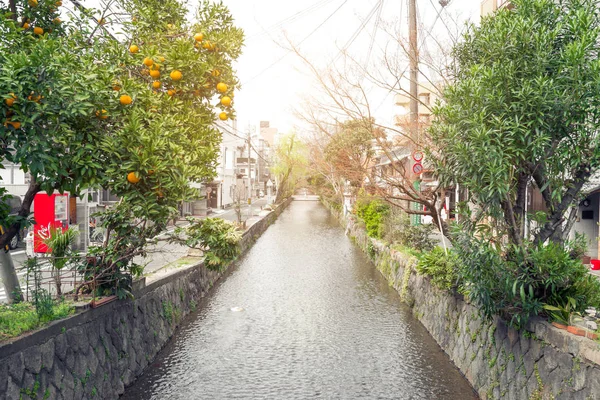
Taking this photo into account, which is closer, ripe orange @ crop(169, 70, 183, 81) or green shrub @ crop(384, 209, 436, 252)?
ripe orange @ crop(169, 70, 183, 81)

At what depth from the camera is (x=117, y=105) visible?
7.09 meters

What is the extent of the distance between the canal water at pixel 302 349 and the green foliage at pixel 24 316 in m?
2.49

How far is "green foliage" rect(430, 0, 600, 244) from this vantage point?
664cm

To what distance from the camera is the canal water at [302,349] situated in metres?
9.50

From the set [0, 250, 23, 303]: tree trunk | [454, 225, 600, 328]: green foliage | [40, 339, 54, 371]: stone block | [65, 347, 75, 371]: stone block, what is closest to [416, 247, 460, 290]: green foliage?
[454, 225, 600, 328]: green foliage

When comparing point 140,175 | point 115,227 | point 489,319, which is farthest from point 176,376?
point 489,319

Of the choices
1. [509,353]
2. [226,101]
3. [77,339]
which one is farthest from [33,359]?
[509,353]

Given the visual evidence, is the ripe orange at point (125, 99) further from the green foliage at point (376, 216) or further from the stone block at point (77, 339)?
the green foliage at point (376, 216)

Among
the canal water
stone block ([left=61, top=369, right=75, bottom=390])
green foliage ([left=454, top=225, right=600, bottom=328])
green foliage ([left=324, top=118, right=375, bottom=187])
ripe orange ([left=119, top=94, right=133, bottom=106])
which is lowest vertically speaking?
the canal water

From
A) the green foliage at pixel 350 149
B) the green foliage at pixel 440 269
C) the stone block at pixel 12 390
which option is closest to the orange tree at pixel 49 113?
the stone block at pixel 12 390

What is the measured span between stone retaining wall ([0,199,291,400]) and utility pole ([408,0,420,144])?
8264 mm

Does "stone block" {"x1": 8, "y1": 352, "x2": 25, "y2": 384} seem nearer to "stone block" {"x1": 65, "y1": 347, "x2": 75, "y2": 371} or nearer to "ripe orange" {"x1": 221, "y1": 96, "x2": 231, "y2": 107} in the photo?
"stone block" {"x1": 65, "y1": 347, "x2": 75, "y2": 371}

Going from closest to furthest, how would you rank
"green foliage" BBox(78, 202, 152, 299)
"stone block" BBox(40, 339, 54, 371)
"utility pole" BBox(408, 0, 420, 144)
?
"stone block" BBox(40, 339, 54, 371)
"green foliage" BBox(78, 202, 152, 299)
"utility pole" BBox(408, 0, 420, 144)

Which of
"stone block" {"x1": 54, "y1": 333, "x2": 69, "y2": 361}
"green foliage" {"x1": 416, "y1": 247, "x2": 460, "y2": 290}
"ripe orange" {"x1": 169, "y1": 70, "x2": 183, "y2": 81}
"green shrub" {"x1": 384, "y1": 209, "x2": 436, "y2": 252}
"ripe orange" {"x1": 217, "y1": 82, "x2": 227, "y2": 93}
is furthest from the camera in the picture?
"green shrub" {"x1": 384, "y1": 209, "x2": 436, "y2": 252}
